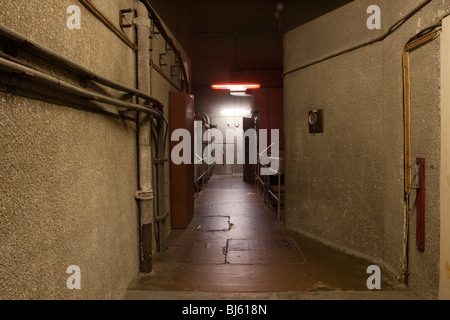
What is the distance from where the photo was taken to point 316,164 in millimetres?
4617

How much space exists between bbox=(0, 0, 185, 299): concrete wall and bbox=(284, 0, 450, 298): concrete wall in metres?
2.73

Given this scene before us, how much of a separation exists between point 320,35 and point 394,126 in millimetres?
1854

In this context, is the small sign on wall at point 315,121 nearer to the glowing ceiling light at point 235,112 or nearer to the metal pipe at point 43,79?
the metal pipe at point 43,79

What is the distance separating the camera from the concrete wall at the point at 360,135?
278cm

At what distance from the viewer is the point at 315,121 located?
4559 millimetres

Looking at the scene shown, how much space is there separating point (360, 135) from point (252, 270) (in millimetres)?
2097

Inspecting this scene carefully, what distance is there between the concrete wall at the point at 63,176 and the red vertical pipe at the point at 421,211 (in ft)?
8.88

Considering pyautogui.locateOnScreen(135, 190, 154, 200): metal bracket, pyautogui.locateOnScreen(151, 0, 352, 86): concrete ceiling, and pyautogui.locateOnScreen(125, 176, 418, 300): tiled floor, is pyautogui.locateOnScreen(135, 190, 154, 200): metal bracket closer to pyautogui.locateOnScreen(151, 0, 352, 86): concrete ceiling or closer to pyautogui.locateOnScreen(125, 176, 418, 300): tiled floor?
pyautogui.locateOnScreen(125, 176, 418, 300): tiled floor

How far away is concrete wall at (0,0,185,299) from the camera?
1449 millimetres

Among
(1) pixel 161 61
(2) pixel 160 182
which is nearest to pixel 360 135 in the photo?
(2) pixel 160 182

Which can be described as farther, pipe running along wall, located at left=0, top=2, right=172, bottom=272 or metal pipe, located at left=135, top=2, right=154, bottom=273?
metal pipe, located at left=135, top=2, right=154, bottom=273

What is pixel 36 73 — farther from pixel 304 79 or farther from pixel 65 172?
pixel 304 79

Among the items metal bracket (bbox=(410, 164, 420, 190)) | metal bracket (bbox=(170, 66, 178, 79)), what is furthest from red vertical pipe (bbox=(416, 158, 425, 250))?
metal bracket (bbox=(170, 66, 178, 79))

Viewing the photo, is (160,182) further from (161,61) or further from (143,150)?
(161,61)
